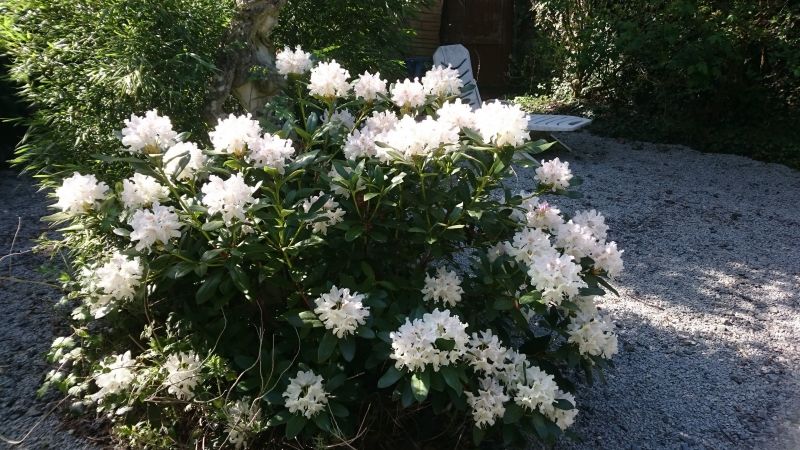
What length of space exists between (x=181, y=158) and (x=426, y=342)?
838 mm

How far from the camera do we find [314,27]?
371 cm

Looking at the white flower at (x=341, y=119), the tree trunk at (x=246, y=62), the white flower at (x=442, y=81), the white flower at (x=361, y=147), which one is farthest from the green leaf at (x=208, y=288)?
the tree trunk at (x=246, y=62)

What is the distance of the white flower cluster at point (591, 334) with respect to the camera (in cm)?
201

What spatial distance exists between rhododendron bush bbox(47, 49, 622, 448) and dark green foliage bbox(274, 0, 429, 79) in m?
1.56

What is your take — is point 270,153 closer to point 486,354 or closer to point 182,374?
point 182,374

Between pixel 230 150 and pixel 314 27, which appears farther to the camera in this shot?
pixel 314 27

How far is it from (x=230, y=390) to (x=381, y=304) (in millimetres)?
514

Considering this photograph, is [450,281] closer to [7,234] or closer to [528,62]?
[7,234]

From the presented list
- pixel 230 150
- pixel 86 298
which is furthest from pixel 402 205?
pixel 86 298

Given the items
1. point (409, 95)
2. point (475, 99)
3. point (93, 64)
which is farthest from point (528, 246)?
point (475, 99)

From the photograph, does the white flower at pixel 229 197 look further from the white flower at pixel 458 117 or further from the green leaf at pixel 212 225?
the white flower at pixel 458 117

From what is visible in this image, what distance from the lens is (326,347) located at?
5.83 ft

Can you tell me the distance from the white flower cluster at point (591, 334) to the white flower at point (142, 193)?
1251 mm

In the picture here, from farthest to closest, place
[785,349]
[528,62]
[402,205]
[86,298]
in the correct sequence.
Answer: [528,62] < [785,349] < [86,298] < [402,205]
